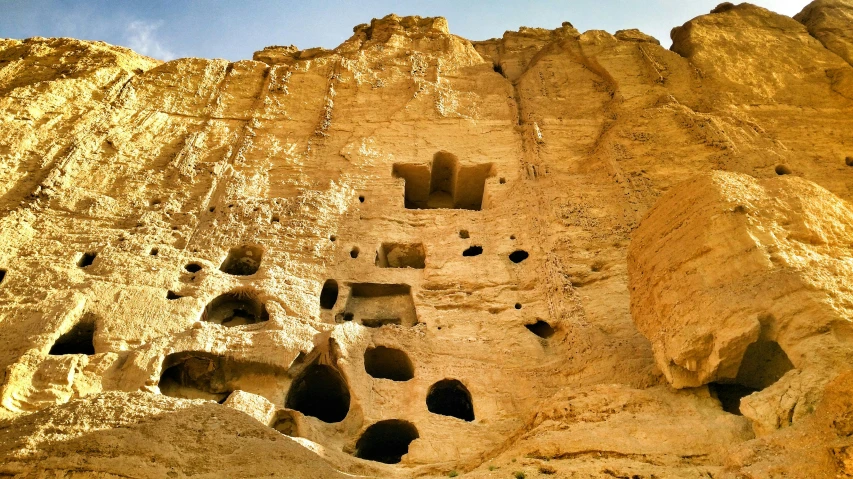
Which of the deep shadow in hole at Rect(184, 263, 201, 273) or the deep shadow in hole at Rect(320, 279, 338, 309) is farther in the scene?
the deep shadow in hole at Rect(320, 279, 338, 309)

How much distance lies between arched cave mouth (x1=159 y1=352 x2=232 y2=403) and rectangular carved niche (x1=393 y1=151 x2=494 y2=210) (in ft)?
15.9

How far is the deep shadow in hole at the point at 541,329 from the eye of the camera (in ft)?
25.5

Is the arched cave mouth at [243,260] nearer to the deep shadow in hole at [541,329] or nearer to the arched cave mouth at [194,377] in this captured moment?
the arched cave mouth at [194,377]

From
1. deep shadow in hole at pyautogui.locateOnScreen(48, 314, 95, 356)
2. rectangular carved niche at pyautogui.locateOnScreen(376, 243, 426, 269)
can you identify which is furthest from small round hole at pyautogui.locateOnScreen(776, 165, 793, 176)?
deep shadow in hole at pyautogui.locateOnScreen(48, 314, 95, 356)

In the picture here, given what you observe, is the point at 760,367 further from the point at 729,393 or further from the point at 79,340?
the point at 79,340

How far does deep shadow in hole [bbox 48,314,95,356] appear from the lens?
23.4 feet

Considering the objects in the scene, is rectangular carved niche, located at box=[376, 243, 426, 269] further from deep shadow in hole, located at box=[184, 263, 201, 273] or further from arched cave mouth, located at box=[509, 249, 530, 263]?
deep shadow in hole, located at box=[184, 263, 201, 273]

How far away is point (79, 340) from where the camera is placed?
7.25 metres

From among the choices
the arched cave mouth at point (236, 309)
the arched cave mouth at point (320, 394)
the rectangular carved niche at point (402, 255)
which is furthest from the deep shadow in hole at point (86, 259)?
the rectangular carved niche at point (402, 255)

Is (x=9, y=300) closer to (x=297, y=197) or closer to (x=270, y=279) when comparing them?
(x=270, y=279)

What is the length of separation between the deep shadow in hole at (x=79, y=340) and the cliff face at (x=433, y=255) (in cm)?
5

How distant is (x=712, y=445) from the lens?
14.0ft

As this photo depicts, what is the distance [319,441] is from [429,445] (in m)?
1.14

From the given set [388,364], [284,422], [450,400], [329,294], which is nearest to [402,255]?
[329,294]
